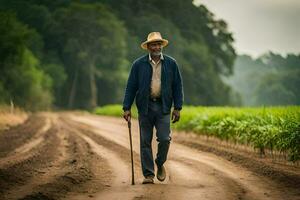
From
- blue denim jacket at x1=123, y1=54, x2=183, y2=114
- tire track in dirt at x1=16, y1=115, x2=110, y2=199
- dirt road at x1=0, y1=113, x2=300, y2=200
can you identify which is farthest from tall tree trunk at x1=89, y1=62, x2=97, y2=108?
blue denim jacket at x1=123, y1=54, x2=183, y2=114

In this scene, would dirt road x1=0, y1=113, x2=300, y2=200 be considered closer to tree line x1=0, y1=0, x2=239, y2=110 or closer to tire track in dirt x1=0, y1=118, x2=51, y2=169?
tire track in dirt x1=0, y1=118, x2=51, y2=169

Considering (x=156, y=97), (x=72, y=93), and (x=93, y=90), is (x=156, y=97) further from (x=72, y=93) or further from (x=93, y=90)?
(x=72, y=93)

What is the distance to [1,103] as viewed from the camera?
33031 millimetres

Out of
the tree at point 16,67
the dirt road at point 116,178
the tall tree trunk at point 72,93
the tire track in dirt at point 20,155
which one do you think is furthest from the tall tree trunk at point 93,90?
the dirt road at point 116,178

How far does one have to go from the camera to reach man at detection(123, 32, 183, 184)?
8453 mm

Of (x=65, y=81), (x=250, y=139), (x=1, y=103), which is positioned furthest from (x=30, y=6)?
(x=250, y=139)

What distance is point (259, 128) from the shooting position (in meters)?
13.3

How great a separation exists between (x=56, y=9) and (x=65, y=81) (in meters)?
8.22

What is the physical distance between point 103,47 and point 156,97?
49.9 m

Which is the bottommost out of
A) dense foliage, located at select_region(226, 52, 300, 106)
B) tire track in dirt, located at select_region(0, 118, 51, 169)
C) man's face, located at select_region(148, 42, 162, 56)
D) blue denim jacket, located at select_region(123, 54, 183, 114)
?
tire track in dirt, located at select_region(0, 118, 51, 169)

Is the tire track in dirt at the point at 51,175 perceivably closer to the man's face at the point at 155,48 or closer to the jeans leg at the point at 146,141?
the jeans leg at the point at 146,141

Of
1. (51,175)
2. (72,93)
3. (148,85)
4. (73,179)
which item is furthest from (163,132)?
(72,93)

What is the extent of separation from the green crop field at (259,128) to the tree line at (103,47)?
2754cm

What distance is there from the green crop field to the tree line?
27.5 metres
